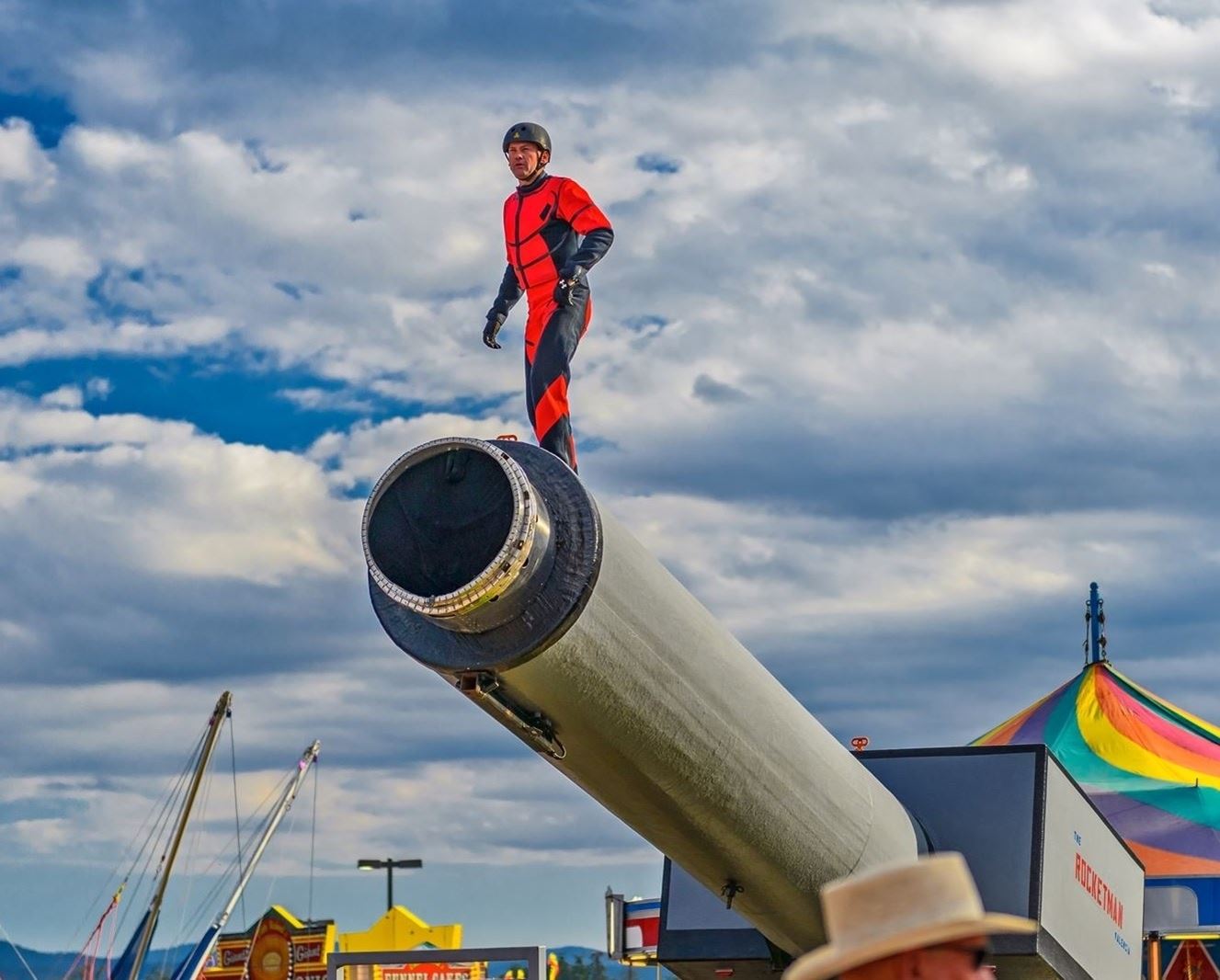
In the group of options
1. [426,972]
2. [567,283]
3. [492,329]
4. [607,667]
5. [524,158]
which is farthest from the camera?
[426,972]

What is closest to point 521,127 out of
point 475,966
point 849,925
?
point 849,925

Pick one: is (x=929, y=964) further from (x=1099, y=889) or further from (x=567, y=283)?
(x=1099, y=889)

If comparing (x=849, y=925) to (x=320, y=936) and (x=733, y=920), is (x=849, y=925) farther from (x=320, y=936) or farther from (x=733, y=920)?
(x=320, y=936)

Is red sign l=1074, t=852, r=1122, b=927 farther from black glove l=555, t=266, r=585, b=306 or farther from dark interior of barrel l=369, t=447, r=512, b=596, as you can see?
dark interior of barrel l=369, t=447, r=512, b=596

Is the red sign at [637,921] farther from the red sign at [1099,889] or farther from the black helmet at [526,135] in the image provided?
the black helmet at [526,135]

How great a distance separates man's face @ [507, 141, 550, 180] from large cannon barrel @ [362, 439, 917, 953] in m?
2.44

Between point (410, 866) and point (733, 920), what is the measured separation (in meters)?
47.3

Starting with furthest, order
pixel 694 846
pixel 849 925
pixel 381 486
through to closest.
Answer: pixel 694 846, pixel 381 486, pixel 849 925

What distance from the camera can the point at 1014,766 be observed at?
33.6ft

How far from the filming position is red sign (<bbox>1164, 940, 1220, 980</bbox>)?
861 inches

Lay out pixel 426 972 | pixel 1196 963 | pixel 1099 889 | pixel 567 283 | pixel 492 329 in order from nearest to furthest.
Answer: pixel 567 283 → pixel 492 329 → pixel 1099 889 → pixel 426 972 → pixel 1196 963

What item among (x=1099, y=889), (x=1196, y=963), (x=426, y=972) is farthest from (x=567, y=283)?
(x=1196, y=963)

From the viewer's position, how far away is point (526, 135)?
30.9ft

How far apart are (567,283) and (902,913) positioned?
6008mm
